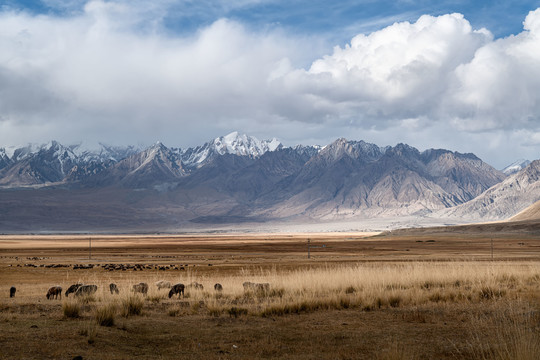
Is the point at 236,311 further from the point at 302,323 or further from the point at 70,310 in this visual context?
the point at 70,310

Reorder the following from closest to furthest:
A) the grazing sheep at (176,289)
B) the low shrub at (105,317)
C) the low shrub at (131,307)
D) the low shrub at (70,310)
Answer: the low shrub at (105,317), the low shrub at (70,310), the low shrub at (131,307), the grazing sheep at (176,289)

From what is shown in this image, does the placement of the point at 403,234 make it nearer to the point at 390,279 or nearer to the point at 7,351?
the point at 390,279

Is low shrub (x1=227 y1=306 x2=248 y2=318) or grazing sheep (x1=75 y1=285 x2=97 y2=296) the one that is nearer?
low shrub (x1=227 y1=306 x2=248 y2=318)

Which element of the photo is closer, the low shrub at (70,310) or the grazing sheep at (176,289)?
the low shrub at (70,310)

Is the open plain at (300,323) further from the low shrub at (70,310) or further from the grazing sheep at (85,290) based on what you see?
the grazing sheep at (85,290)

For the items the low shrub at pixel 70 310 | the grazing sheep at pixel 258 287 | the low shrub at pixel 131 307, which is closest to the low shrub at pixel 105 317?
the low shrub at pixel 70 310

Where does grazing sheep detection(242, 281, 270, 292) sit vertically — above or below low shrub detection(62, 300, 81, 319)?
below

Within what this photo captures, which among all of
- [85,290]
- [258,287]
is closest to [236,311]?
[258,287]

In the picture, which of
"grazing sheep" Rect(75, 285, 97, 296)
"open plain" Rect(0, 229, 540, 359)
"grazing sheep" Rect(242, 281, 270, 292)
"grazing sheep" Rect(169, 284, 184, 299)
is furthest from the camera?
"grazing sheep" Rect(169, 284, 184, 299)

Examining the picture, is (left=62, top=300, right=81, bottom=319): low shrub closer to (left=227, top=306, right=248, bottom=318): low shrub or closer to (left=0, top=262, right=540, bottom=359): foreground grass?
(left=0, top=262, right=540, bottom=359): foreground grass

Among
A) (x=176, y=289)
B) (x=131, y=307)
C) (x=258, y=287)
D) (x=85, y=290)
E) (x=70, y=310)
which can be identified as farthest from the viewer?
(x=176, y=289)

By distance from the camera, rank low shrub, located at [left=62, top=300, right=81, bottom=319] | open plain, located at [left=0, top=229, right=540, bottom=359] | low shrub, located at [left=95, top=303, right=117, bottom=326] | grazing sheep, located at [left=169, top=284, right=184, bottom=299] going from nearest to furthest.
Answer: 1. open plain, located at [left=0, top=229, right=540, bottom=359]
2. low shrub, located at [left=95, top=303, right=117, bottom=326]
3. low shrub, located at [left=62, top=300, right=81, bottom=319]
4. grazing sheep, located at [left=169, top=284, right=184, bottom=299]

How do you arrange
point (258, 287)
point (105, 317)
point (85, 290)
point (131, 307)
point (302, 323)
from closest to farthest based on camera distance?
point (105, 317)
point (302, 323)
point (131, 307)
point (85, 290)
point (258, 287)

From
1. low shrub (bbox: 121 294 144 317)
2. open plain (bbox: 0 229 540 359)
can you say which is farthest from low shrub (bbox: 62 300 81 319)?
low shrub (bbox: 121 294 144 317)
